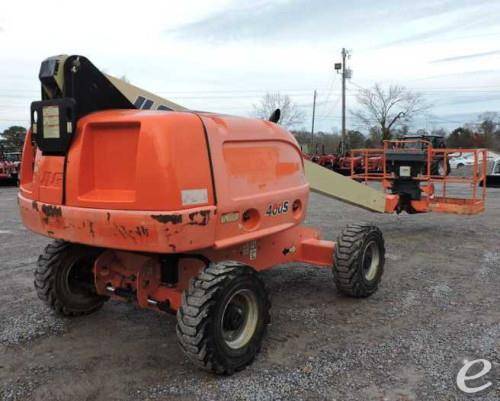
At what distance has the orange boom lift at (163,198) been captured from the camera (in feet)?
10.5

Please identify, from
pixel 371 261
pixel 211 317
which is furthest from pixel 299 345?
pixel 371 261

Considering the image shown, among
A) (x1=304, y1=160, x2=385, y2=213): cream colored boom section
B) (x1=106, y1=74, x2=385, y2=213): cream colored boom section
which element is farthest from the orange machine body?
(x1=304, y1=160, x2=385, y2=213): cream colored boom section

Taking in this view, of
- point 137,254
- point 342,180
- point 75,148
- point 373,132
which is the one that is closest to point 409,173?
point 342,180

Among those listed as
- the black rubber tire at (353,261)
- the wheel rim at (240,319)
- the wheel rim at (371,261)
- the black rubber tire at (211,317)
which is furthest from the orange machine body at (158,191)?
the wheel rim at (371,261)

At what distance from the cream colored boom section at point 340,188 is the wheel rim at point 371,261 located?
0.78 m

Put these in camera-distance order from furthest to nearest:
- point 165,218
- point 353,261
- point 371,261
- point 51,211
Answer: point 371,261
point 353,261
point 51,211
point 165,218

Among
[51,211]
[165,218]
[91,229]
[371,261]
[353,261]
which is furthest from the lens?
[371,261]

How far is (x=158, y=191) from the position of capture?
10.3 ft

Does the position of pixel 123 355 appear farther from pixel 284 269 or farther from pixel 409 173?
pixel 409 173

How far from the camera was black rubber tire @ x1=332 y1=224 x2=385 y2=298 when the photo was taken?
16.0ft

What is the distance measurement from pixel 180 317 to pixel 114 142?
123 centimetres

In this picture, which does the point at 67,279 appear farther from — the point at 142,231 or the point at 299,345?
the point at 299,345

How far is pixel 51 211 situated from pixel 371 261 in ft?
10.4

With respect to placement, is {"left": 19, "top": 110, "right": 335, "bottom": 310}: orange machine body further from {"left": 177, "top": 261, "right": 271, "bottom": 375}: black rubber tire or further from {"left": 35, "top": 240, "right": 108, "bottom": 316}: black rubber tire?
{"left": 35, "top": 240, "right": 108, "bottom": 316}: black rubber tire
